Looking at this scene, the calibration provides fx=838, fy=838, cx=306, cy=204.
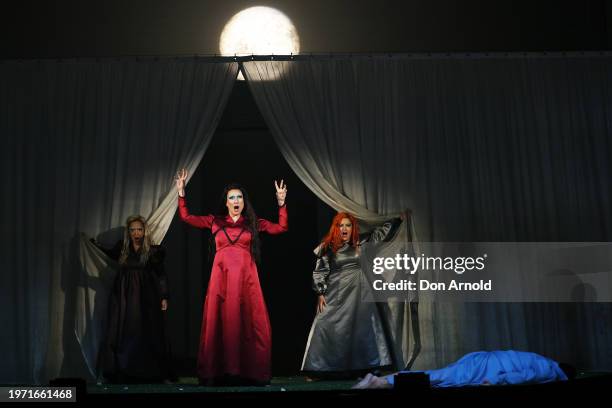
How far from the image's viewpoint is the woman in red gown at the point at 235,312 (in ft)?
20.6

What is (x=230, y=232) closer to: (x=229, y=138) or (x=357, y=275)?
(x=357, y=275)

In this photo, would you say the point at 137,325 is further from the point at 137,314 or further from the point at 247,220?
the point at 247,220

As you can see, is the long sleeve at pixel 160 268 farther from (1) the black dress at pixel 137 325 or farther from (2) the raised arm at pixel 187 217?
(2) the raised arm at pixel 187 217

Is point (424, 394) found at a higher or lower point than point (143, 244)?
lower

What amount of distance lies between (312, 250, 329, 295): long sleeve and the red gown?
56cm

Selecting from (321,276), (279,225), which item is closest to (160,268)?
(279,225)

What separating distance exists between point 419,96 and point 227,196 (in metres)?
1.90

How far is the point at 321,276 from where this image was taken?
267 inches

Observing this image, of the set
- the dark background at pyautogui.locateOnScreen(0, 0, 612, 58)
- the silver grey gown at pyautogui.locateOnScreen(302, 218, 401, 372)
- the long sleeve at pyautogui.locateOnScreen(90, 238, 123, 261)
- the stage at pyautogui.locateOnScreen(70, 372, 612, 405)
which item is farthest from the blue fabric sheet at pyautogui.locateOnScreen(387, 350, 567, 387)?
the dark background at pyautogui.locateOnScreen(0, 0, 612, 58)

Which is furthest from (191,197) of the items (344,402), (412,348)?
(344,402)

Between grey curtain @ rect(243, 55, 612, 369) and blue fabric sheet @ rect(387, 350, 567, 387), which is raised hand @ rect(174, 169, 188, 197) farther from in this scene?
blue fabric sheet @ rect(387, 350, 567, 387)

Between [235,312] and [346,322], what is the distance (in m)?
0.95

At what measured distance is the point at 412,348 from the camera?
6.69 meters

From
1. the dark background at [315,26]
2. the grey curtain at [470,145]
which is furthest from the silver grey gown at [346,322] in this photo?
the dark background at [315,26]
